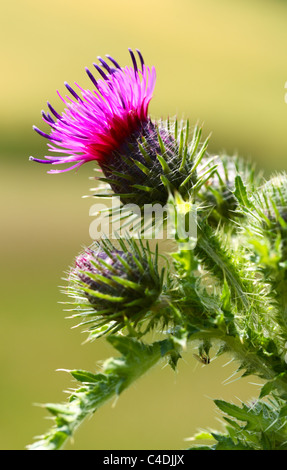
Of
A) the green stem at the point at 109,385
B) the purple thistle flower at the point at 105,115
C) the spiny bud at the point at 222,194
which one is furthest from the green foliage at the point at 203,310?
the spiny bud at the point at 222,194

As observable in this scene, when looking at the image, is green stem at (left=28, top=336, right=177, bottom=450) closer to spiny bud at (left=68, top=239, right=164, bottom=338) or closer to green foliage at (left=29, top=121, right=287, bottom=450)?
green foliage at (left=29, top=121, right=287, bottom=450)

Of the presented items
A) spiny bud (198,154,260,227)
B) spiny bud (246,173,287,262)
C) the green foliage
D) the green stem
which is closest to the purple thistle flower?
the green foliage

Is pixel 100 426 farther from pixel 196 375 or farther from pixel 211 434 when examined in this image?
pixel 211 434

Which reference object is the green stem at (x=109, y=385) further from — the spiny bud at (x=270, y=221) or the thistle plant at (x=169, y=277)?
the spiny bud at (x=270, y=221)

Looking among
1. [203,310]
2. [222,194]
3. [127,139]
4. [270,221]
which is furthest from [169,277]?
[222,194]

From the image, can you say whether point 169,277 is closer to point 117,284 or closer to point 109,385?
point 117,284
